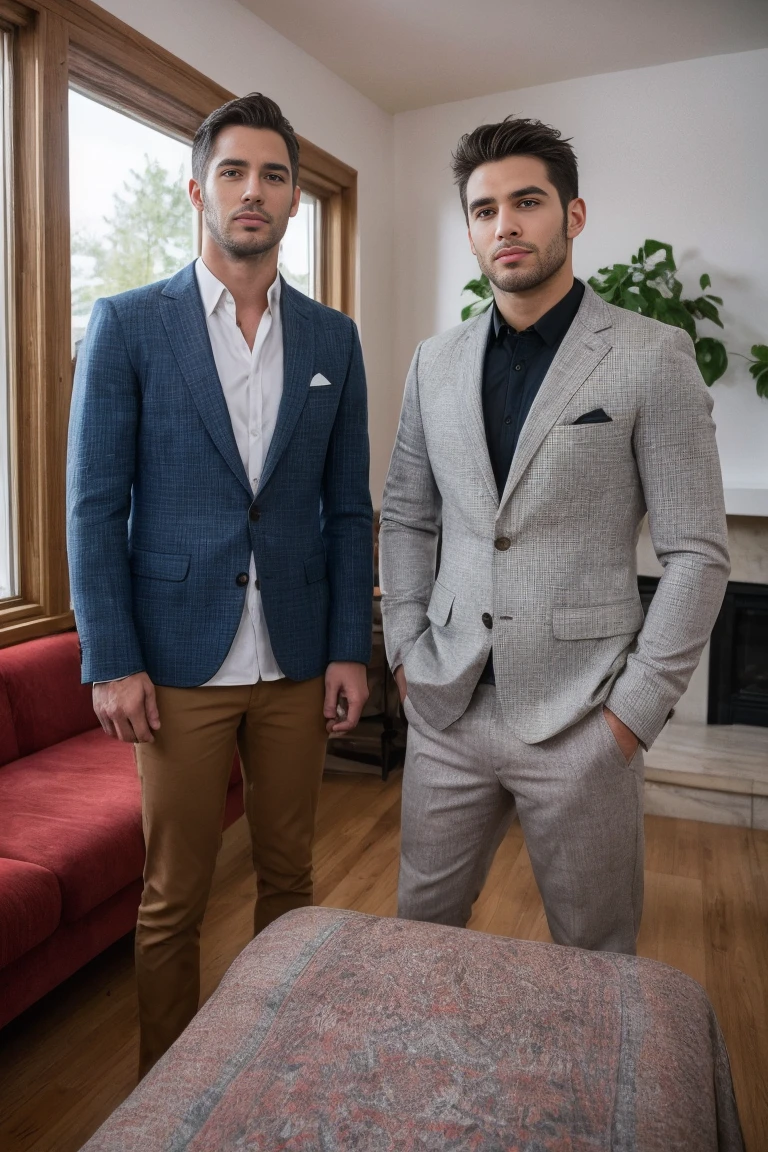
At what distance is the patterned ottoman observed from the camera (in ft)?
3.02

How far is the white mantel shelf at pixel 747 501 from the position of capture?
150 inches

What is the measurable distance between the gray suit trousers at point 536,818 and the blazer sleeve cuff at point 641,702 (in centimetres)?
4

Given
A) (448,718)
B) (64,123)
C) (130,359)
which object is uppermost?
(64,123)

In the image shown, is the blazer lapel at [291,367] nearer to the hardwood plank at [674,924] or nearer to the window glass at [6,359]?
the window glass at [6,359]

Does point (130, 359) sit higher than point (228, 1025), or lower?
higher

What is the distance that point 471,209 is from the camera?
154 cm

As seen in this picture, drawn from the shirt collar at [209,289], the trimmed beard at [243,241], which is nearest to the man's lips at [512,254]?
the trimmed beard at [243,241]

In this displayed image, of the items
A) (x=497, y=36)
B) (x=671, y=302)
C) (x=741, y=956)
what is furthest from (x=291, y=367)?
(x=497, y=36)

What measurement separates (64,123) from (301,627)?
187 cm

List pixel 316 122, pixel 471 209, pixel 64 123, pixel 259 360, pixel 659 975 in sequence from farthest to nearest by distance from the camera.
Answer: pixel 316 122 < pixel 64 123 < pixel 259 360 < pixel 471 209 < pixel 659 975

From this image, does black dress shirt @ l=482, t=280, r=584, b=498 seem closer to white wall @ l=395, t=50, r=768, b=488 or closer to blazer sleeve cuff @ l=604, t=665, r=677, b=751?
blazer sleeve cuff @ l=604, t=665, r=677, b=751

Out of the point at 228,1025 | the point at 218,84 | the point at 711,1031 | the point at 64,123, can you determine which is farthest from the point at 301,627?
the point at 218,84

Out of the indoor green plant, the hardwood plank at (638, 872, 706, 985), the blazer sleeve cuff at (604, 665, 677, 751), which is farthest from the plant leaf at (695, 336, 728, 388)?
the blazer sleeve cuff at (604, 665, 677, 751)

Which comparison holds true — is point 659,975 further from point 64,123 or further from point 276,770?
point 64,123
